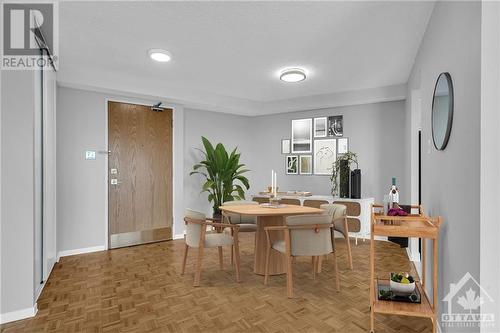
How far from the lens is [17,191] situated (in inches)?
99.7

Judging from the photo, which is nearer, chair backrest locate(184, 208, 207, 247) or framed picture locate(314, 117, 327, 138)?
chair backrest locate(184, 208, 207, 247)

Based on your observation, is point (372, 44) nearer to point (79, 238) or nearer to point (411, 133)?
point (411, 133)

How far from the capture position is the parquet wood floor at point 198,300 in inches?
95.0

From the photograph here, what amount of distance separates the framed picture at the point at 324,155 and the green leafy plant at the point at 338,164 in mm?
188

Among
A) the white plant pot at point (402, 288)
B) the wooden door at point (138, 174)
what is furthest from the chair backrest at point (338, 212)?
the wooden door at point (138, 174)

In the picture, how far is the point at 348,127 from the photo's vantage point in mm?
5668

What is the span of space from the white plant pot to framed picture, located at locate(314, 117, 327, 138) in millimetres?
3965

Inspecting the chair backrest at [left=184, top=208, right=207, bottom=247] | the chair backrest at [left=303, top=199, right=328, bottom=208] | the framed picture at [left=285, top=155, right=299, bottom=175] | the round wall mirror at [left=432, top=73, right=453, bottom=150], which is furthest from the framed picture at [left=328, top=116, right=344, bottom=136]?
the chair backrest at [left=184, top=208, right=207, bottom=247]

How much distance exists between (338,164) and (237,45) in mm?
3012

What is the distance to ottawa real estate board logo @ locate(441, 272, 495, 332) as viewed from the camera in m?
1.43

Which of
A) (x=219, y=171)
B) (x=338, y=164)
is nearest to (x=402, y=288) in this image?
(x=338, y=164)

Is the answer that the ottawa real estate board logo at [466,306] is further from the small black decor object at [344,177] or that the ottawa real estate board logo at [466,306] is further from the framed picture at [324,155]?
the framed picture at [324,155]

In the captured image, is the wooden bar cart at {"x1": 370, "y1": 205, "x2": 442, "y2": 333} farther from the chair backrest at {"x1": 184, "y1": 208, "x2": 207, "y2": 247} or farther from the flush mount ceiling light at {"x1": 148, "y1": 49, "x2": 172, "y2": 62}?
the flush mount ceiling light at {"x1": 148, "y1": 49, "x2": 172, "y2": 62}

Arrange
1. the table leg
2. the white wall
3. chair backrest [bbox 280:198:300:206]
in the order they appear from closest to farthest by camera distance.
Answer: the white wall → the table leg → chair backrest [bbox 280:198:300:206]
